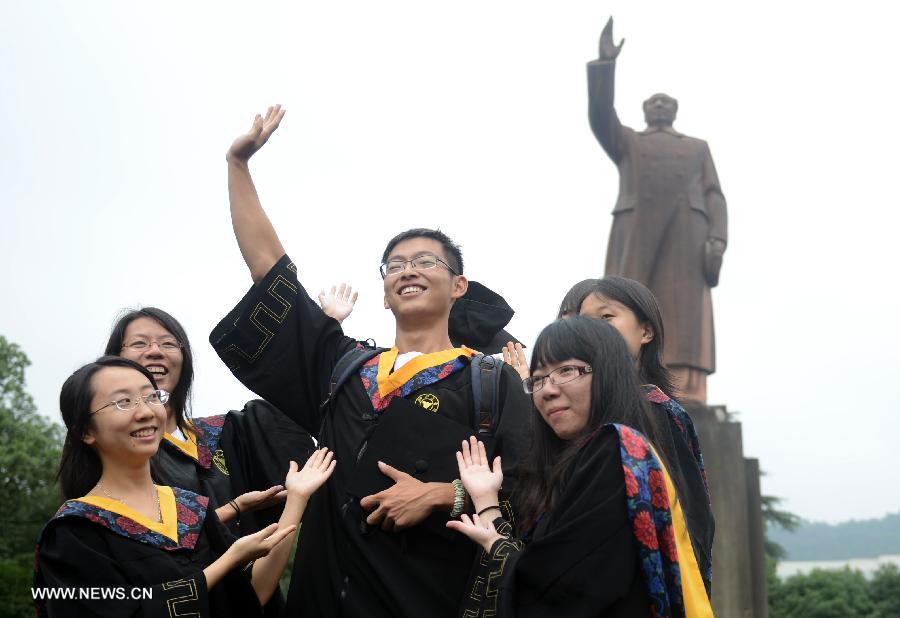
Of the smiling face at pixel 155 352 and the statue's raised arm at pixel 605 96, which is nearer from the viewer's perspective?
the smiling face at pixel 155 352

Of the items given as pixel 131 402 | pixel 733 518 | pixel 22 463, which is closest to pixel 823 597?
pixel 733 518

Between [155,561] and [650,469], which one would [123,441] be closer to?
[155,561]

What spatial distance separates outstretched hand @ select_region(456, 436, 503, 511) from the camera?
9.25ft

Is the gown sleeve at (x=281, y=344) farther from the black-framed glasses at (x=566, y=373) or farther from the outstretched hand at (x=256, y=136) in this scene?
the black-framed glasses at (x=566, y=373)

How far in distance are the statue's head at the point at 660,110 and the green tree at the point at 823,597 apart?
30.6 feet

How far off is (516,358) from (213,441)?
3.38ft

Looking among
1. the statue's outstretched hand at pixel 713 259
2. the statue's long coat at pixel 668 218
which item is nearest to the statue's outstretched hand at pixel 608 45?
the statue's long coat at pixel 668 218

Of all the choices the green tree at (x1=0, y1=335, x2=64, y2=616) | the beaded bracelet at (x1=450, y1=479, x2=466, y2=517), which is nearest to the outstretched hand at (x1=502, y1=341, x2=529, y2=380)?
the beaded bracelet at (x1=450, y1=479, x2=466, y2=517)

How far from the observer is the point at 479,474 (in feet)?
9.40

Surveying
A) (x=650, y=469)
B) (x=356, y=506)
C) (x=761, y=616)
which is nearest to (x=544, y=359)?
(x=650, y=469)

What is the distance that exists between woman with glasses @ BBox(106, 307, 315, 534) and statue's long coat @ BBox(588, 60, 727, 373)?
6.29 meters

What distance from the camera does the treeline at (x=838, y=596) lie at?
1631 cm

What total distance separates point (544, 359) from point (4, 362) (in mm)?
16541

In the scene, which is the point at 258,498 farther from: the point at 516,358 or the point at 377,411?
the point at 516,358
